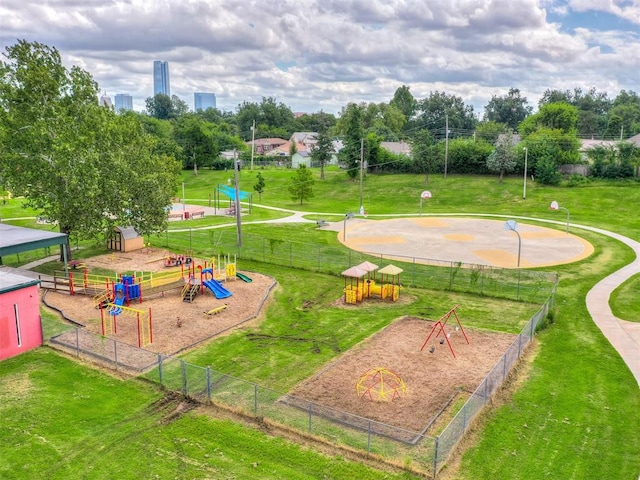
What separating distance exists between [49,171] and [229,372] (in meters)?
21.5

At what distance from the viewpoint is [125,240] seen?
4319 centimetres

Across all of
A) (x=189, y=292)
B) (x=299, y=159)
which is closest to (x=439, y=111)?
(x=299, y=159)

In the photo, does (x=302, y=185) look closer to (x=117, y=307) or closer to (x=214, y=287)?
(x=214, y=287)

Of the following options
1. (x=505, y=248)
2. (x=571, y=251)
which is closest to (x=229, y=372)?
(x=505, y=248)

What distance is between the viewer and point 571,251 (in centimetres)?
4394

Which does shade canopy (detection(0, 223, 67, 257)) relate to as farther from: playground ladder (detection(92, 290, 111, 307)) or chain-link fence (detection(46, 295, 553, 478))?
chain-link fence (detection(46, 295, 553, 478))

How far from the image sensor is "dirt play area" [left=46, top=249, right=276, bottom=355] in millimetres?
24703

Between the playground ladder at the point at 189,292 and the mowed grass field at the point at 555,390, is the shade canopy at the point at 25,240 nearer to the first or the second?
the playground ladder at the point at 189,292

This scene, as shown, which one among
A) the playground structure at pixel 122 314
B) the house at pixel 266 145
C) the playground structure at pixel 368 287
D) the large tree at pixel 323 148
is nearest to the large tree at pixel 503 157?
the large tree at pixel 323 148

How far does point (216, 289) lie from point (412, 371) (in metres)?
14.0

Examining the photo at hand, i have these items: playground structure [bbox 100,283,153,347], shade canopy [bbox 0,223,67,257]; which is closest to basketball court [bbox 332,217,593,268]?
playground structure [bbox 100,283,153,347]

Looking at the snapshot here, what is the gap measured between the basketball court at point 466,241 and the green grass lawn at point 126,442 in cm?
2518

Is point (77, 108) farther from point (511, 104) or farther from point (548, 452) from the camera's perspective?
point (511, 104)

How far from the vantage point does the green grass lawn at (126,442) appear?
49.1 feet
